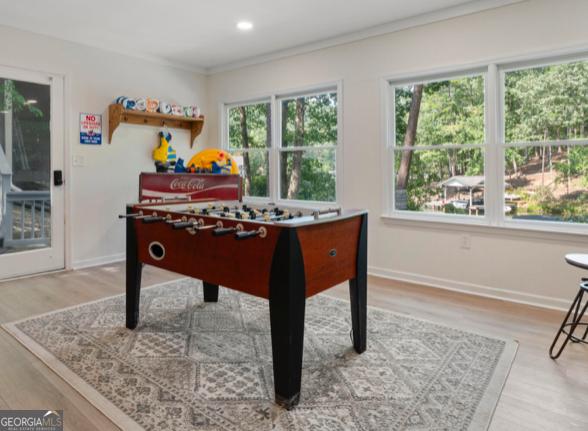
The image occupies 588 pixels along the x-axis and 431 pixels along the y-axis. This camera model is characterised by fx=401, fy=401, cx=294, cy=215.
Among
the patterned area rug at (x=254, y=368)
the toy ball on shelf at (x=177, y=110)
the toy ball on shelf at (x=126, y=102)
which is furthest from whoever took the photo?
the toy ball on shelf at (x=177, y=110)

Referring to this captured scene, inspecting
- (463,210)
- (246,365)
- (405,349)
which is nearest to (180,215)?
(246,365)

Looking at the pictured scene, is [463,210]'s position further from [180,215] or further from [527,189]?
[180,215]

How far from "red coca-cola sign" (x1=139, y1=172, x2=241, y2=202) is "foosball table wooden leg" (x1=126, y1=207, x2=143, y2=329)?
173 centimetres

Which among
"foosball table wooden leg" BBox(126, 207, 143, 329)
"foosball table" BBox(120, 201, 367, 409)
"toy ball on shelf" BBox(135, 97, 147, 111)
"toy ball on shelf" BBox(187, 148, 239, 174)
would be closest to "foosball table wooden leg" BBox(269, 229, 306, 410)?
"foosball table" BBox(120, 201, 367, 409)

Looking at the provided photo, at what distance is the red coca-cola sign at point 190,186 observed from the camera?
435 cm

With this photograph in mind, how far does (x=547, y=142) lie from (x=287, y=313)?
8.72 feet

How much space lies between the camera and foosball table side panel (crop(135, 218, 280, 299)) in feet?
6.24

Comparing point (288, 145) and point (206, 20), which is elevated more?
point (206, 20)

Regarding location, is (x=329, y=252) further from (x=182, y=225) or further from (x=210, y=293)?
(x=210, y=293)

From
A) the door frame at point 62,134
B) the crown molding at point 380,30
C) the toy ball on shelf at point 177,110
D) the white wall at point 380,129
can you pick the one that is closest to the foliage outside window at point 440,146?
the white wall at point 380,129

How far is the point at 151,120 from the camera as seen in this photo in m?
4.98

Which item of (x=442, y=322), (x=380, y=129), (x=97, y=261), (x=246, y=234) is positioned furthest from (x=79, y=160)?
(x=442, y=322)

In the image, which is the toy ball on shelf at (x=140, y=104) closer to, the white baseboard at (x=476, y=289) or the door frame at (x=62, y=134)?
the door frame at (x=62, y=134)

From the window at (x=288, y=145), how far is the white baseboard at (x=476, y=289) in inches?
41.6
